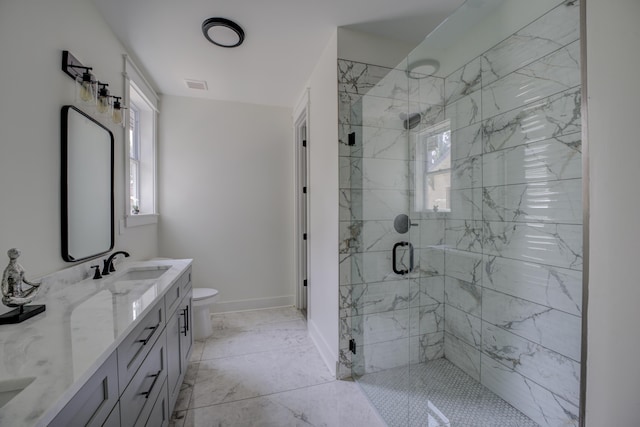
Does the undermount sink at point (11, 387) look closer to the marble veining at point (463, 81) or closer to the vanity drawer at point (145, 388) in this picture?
the vanity drawer at point (145, 388)

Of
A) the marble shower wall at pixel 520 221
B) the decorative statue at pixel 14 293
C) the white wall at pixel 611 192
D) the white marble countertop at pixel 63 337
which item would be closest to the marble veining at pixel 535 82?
the marble shower wall at pixel 520 221

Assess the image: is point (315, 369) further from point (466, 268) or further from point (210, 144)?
point (210, 144)

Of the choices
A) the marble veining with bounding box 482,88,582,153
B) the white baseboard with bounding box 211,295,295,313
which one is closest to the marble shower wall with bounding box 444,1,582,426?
the marble veining with bounding box 482,88,582,153

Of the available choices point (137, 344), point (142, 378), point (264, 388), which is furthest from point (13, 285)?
point (264, 388)

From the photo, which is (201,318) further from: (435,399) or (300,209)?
(435,399)

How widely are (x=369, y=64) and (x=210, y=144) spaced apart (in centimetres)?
209

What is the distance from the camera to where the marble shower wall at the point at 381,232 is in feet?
6.73

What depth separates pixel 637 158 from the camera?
85cm

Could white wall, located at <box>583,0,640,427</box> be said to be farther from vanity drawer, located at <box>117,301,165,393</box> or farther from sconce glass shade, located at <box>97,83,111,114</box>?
sconce glass shade, located at <box>97,83,111,114</box>

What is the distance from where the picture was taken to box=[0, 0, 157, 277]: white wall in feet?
3.80

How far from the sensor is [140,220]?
256 cm

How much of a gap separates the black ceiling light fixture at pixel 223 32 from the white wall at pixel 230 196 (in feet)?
4.01

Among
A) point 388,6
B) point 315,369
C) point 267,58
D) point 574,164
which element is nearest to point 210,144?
point 267,58

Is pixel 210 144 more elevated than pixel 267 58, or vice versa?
pixel 267 58
